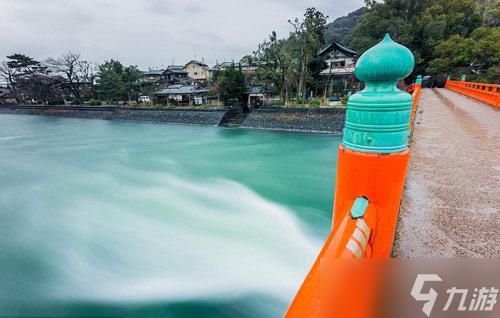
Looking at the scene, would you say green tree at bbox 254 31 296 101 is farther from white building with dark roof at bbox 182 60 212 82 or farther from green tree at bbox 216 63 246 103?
white building with dark roof at bbox 182 60 212 82

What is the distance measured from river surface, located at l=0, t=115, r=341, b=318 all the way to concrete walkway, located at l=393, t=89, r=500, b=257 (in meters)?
3.50

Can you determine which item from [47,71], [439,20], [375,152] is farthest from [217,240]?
[47,71]

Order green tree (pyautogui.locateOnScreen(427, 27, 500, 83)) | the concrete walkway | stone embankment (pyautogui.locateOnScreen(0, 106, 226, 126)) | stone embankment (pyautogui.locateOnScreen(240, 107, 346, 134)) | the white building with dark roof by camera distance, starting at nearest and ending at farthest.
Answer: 1. the concrete walkway
2. stone embankment (pyautogui.locateOnScreen(240, 107, 346, 134))
3. green tree (pyautogui.locateOnScreen(427, 27, 500, 83))
4. stone embankment (pyautogui.locateOnScreen(0, 106, 226, 126))
5. the white building with dark roof

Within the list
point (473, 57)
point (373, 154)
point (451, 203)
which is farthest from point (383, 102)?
point (473, 57)

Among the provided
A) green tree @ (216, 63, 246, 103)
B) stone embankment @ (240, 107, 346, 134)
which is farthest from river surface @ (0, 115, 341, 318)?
green tree @ (216, 63, 246, 103)

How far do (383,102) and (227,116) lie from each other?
69.4 feet

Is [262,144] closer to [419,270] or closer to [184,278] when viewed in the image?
[184,278]

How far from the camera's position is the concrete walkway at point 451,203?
1468mm

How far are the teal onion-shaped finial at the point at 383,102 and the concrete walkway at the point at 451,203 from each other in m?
0.77

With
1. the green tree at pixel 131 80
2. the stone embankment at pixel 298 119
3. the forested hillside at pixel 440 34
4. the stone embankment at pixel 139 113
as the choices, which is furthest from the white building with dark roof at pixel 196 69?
the stone embankment at pixel 298 119

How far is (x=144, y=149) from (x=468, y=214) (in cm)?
1658

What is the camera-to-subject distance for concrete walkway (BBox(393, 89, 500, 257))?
1468 millimetres

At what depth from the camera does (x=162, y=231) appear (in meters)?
6.61

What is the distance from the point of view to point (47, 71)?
36.5 meters
